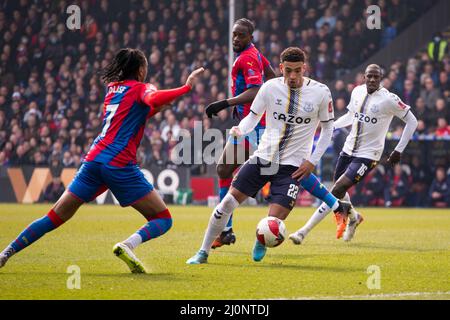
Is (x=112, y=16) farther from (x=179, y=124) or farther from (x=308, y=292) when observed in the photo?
(x=308, y=292)

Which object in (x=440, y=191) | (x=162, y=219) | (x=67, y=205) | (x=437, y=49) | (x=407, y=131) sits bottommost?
(x=440, y=191)

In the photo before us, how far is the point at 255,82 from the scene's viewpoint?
10.7 meters

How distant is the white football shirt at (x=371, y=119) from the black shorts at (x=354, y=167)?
8 centimetres

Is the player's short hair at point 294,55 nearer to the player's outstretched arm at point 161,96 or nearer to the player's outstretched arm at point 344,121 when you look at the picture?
the player's outstretched arm at point 161,96

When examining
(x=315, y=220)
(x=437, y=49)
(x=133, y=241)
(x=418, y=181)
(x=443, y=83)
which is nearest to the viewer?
(x=133, y=241)

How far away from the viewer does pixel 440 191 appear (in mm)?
21656

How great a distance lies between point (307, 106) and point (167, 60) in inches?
748

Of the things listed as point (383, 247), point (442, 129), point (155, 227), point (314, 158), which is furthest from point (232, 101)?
point (442, 129)

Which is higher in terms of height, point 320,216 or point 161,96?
point 161,96

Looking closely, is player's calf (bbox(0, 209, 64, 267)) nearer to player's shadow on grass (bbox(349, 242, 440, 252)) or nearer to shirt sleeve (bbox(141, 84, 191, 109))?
shirt sleeve (bbox(141, 84, 191, 109))

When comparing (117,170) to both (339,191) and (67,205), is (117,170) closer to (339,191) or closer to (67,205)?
(67,205)

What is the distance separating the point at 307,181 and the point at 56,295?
495 cm
